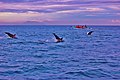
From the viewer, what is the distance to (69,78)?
23609mm

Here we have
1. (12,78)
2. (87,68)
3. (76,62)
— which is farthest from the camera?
(76,62)

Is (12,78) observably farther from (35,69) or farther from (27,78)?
(35,69)

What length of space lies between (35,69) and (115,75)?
653cm

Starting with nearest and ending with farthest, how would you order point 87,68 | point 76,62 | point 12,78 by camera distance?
1. point 12,78
2. point 87,68
3. point 76,62

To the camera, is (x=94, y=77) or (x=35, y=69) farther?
(x=35, y=69)

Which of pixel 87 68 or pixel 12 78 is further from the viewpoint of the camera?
pixel 87 68

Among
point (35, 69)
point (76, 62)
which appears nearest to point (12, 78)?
point (35, 69)

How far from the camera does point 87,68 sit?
91.8 feet

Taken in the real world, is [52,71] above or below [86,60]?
below

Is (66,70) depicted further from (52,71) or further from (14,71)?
(14,71)

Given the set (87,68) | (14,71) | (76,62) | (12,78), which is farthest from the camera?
(76,62)

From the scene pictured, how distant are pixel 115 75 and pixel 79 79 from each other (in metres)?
2.73

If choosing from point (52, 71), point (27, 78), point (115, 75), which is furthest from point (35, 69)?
point (115, 75)

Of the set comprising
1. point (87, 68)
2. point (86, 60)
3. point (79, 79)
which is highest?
point (86, 60)
